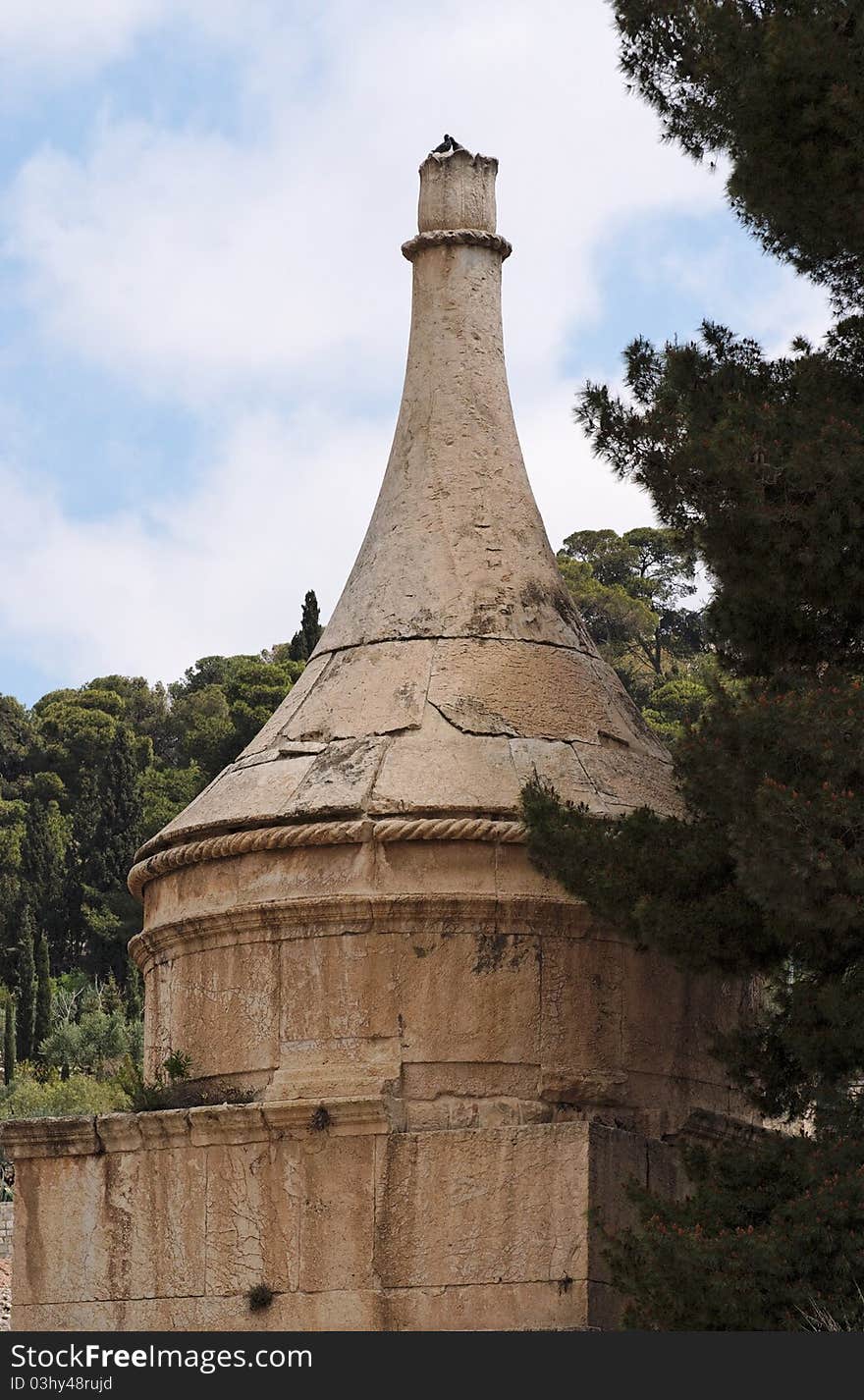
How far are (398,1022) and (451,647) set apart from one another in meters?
1.63

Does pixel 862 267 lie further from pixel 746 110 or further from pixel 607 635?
pixel 607 635

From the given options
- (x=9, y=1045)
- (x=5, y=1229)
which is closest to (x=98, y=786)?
(x=9, y=1045)

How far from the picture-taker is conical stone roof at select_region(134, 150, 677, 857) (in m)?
7.87

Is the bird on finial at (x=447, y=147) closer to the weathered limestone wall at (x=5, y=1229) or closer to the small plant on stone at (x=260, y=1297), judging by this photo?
the small plant on stone at (x=260, y=1297)

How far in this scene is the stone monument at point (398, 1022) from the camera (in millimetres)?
7070

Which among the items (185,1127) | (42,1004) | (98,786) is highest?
(98,786)

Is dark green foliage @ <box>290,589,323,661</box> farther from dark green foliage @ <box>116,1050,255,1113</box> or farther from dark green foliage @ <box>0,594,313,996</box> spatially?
dark green foliage @ <box>116,1050,255,1113</box>

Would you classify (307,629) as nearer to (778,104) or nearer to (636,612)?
(636,612)

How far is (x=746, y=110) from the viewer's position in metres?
7.04

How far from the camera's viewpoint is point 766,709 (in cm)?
638

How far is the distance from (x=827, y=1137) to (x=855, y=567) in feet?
6.11

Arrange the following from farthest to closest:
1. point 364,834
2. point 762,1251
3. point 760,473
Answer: point 364,834, point 760,473, point 762,1251

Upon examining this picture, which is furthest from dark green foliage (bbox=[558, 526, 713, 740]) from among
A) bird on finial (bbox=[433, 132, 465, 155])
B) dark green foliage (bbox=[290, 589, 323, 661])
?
bird on finial (bbox=[433, 132, 465, 155])

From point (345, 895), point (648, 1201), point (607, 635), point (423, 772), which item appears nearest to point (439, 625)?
point (423, 772)
